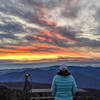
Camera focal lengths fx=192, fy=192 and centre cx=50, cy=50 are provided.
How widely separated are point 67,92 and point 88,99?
240 inches

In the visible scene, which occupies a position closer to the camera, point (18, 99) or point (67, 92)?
point (67, 92)

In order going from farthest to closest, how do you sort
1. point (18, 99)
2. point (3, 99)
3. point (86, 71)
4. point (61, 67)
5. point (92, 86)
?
point (86, 71) < point (92, 86) < point (18, 99) < point (3, 99) < point (61, 67)

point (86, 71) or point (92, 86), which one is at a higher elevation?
point (86, 71)

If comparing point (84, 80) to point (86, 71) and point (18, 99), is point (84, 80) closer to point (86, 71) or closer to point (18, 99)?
point (86, 71)

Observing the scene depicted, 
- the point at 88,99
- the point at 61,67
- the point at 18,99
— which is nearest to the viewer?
the point at 61,67

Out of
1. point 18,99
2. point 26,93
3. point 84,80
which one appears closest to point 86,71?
point 84,80

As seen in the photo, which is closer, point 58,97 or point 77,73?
point 58,97

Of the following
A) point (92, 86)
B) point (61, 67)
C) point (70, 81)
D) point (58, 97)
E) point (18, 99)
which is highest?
point (61, 67)

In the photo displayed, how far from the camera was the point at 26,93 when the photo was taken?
10.6m

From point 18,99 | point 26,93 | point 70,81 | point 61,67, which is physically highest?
point 61,67

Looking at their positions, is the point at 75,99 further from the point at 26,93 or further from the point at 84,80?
the point at 84,80

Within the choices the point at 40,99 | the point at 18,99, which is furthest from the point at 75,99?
the point at 18,99

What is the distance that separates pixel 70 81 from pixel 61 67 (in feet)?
1.31

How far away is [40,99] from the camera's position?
31.4 feet
